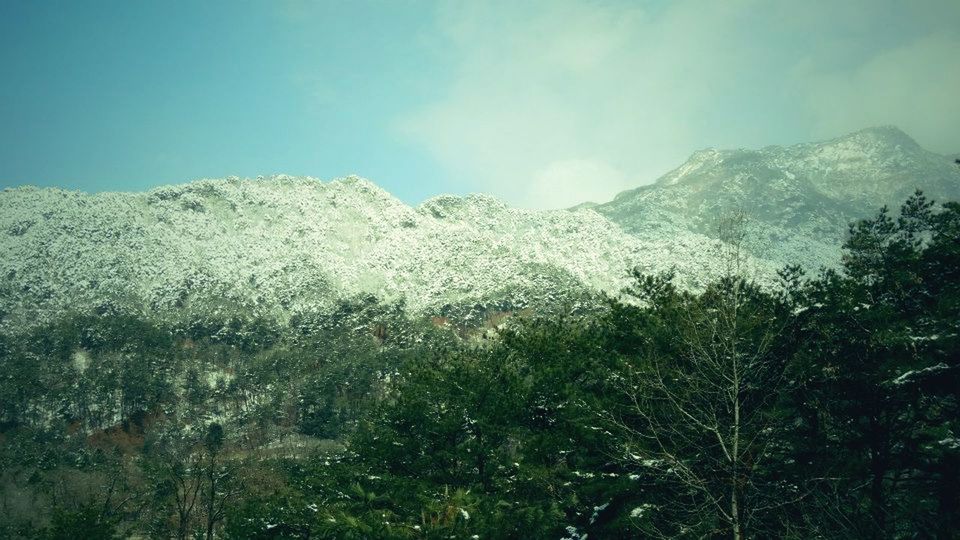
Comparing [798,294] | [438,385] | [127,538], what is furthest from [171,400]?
[798,294]

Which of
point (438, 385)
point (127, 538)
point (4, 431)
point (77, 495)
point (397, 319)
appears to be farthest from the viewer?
point (397, 319)

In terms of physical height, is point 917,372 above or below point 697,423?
below

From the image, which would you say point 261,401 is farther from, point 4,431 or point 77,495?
point 77,495

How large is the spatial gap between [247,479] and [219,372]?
103 meters

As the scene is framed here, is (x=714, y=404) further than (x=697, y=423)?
Yes

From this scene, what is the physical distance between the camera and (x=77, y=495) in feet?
225

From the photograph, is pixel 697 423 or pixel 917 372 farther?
pixel 917 372

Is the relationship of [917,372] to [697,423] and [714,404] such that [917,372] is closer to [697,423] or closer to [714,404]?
[714,404]

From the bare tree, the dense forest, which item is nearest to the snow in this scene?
the dense forest

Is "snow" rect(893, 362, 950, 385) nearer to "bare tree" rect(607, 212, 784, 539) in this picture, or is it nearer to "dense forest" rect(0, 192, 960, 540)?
"dense forest" rect(0, 192, 960, 540)

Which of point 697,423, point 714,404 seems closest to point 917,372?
point 714,404

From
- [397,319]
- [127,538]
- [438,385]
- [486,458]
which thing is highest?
[397,319]

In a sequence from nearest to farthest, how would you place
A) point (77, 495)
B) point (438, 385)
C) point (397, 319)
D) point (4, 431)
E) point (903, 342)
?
1. point (903, 342)
2. point (438, 385)
3. point (77, 495)
4. point (4, 431)
5. point (397, 319)

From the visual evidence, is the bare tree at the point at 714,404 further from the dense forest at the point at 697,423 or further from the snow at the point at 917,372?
the snow at the point at 917,372
